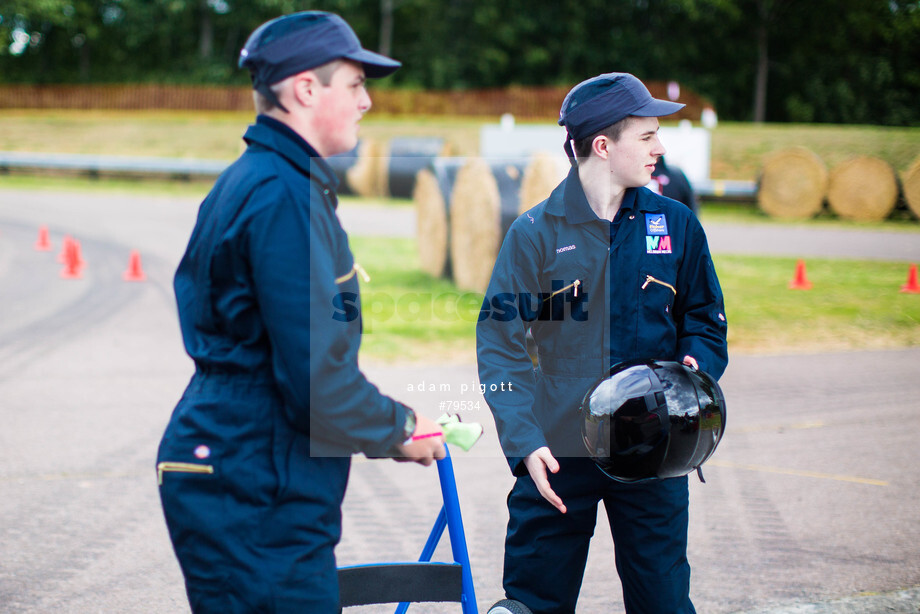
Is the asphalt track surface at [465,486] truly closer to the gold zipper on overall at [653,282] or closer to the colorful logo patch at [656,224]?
the gold zipper on overall at [653,282]

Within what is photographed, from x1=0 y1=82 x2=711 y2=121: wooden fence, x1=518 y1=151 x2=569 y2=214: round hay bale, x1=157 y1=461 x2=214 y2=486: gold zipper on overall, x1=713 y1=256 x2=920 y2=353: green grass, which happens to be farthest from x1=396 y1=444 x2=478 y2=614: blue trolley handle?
x1=0 y1=82 x2=711 y2=121: wooden fence

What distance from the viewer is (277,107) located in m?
2.03

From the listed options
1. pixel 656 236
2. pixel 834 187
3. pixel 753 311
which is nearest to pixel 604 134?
pixel 656 236

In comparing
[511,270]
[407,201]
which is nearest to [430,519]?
[511,270]

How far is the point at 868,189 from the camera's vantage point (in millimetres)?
22359

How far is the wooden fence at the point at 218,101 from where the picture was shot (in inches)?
1489

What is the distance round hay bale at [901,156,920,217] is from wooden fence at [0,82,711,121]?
1630 cm

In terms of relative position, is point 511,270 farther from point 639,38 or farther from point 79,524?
point 639,38

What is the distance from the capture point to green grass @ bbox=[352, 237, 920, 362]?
8930mm

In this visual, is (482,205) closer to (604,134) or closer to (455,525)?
(604,134)

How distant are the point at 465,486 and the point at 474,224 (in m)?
5.18

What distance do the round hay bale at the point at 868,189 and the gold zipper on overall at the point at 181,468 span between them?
2273 centimetres

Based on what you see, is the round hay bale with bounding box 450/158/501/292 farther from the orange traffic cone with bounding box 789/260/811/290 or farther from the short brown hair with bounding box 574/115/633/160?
the short brown hair with bounding box 574/115/633/160

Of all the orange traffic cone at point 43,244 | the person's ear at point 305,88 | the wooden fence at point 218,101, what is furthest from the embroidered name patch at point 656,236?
the wooden fence at point 218,101
